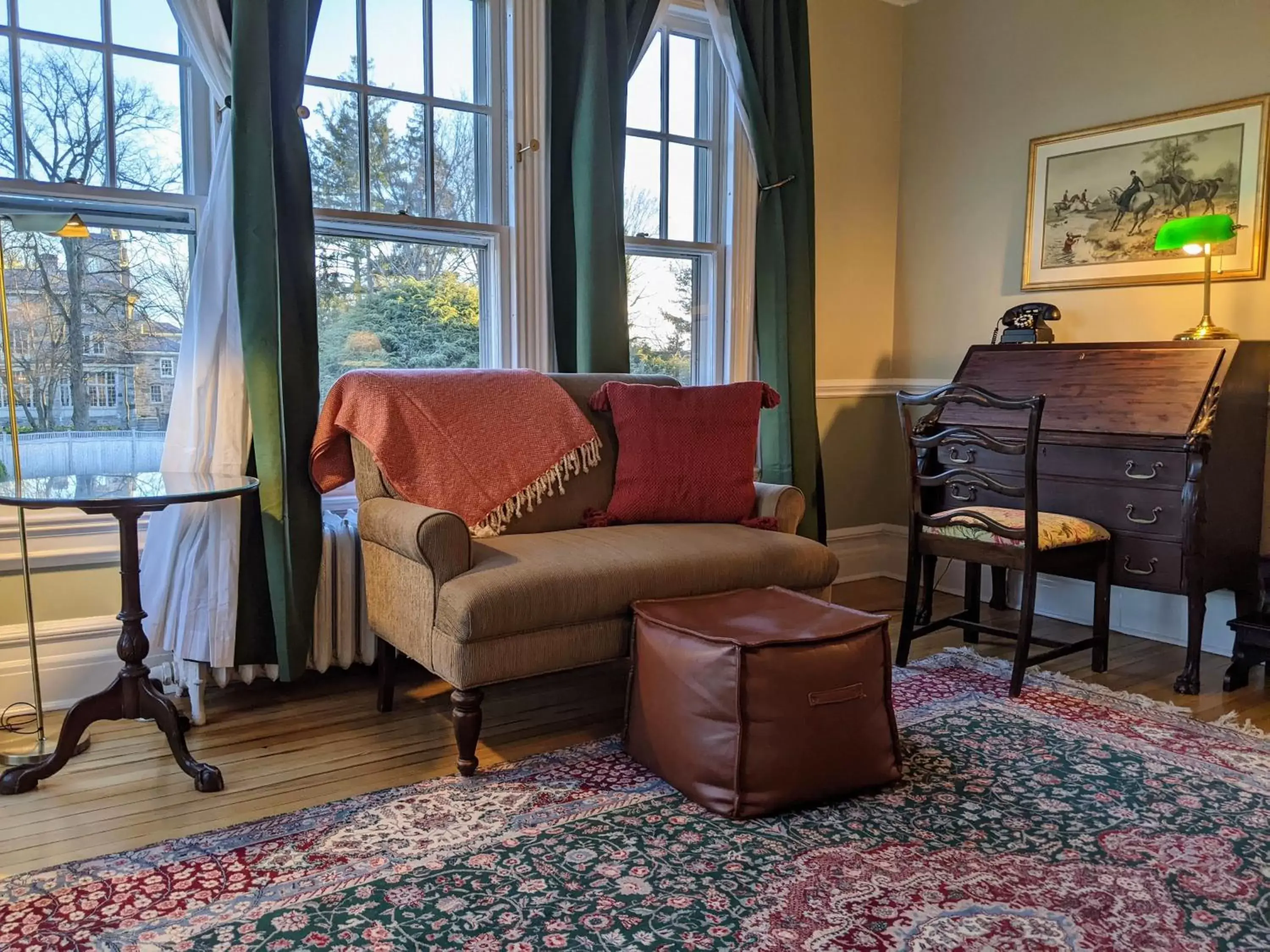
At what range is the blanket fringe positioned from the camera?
2.69m

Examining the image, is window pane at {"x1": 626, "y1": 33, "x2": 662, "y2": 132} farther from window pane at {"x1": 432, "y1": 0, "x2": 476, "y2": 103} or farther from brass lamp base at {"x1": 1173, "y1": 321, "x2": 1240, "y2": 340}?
brass lamp base at {"x1": 1173, "y1": 321, "x2": 1240, "y2": 340}

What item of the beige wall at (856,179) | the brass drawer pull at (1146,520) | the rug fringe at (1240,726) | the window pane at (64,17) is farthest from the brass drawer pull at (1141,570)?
the window pane at (64,17)

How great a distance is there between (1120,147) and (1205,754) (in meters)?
2.30

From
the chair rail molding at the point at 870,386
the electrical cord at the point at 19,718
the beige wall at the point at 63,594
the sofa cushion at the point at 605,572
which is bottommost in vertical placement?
the electrical cord at the point at 19,718

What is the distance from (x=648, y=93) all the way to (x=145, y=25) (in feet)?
5.90

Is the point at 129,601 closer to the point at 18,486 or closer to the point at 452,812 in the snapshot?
the point at 18,486

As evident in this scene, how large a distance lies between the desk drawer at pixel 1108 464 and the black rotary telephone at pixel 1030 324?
0.54 meters

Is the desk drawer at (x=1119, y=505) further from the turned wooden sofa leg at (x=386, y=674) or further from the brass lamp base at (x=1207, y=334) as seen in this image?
the turned wooden sofa leg at (x=386, y=674)

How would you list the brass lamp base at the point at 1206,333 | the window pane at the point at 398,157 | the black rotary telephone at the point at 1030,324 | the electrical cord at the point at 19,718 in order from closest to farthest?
the electrical cord at the point at 19,718 < the window pane at the point at 398,157 < the brass lamp base at the point at 1206,333 < the black rotary telephone at the point at 1030,324

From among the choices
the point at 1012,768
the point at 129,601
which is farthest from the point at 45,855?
the point at 1012,768

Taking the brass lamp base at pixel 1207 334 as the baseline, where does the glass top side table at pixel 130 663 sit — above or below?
Result: below

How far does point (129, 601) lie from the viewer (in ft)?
7.32

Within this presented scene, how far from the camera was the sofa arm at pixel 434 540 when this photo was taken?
224 centimetres

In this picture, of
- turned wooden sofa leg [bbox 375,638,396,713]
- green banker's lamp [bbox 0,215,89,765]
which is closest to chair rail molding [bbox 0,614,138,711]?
green banker's lamp [bbox 0,215,89,765]
